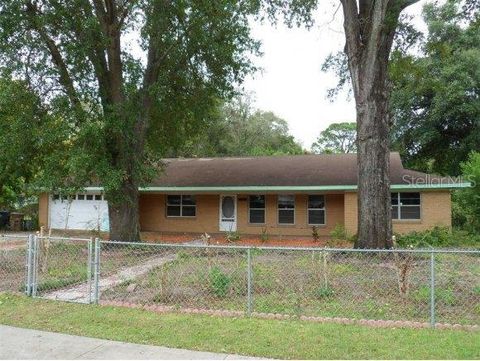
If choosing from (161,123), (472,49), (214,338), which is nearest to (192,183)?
(161,123)

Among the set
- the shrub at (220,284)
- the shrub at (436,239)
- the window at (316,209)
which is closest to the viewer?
Answer: the shrub at (220,284)

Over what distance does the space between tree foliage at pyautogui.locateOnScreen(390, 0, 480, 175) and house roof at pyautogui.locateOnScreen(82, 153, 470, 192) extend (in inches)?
276

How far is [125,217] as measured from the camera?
17.2m

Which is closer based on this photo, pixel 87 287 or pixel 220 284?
pixel 220 284

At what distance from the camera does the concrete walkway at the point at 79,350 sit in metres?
5.50

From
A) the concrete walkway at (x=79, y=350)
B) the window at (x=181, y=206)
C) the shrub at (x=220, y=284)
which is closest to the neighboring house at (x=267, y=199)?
the window at (x=181, y=206)

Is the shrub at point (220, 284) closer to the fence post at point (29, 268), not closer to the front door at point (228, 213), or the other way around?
the fence post at point (29, 268)

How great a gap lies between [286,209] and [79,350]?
55.5 ft

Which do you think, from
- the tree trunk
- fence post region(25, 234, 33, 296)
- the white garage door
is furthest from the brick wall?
fence post region(25, 234, 33, 296)

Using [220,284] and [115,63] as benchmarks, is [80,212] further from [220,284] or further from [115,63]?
[220,284]

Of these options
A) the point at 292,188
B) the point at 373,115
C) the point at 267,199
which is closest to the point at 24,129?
the point at 292,188

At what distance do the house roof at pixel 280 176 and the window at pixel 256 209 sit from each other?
1119 millimetres

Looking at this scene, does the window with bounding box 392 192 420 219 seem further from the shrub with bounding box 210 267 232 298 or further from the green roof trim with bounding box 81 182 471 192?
the shrub with bounding box 210 267 232 298

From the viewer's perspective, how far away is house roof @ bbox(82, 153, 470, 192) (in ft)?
64.7
